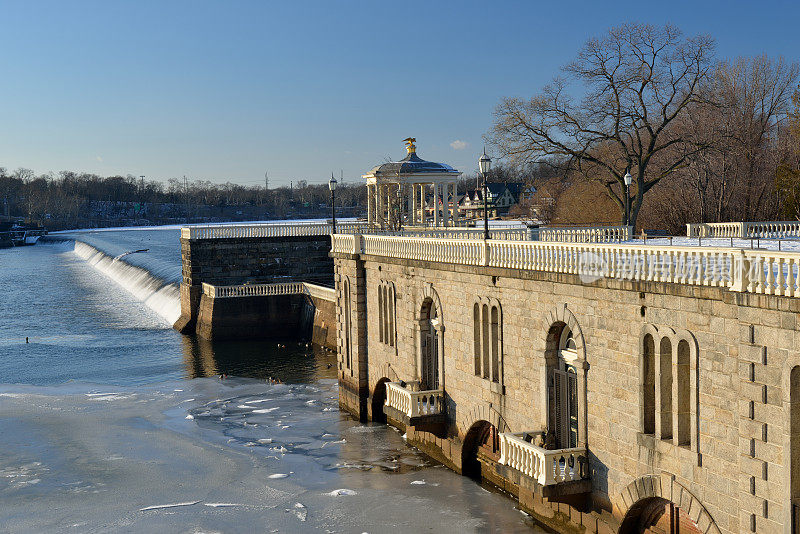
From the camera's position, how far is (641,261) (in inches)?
575

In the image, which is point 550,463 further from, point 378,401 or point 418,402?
point 378,401

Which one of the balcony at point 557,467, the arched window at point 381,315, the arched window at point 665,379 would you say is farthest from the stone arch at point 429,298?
the arched window at point 665,379

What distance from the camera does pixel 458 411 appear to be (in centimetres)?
2189

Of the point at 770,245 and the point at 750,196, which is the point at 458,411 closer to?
the point at 770,245

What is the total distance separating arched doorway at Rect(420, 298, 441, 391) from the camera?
78.3 ft

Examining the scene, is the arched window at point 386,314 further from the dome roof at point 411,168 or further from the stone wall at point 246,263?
the stone wall at point 246,263

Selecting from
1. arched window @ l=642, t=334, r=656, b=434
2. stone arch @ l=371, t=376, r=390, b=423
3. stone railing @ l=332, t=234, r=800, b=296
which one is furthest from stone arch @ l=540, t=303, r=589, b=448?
stone arch @ l=371, t=376, r=390, b=423

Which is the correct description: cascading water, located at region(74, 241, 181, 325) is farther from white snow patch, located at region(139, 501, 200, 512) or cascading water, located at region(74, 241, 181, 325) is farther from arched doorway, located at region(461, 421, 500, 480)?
arched doorway, located at region(461, 421, 500, 480)

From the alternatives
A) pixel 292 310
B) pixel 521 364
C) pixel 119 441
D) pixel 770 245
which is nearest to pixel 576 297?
pixel 521 364

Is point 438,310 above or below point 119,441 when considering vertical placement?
above

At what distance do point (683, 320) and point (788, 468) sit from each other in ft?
9.54

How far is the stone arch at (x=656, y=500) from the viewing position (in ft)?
43.7

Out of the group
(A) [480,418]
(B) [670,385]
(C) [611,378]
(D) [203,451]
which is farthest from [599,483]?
(D) [203,451]

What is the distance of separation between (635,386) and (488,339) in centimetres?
577
